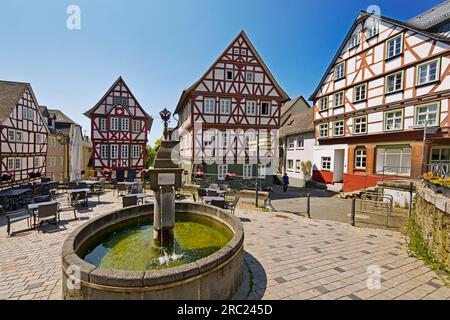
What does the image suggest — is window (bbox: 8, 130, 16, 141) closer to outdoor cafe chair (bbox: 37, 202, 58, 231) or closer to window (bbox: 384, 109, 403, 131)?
outdoor cafe chair (bbox: 37, 202, 58, 231)

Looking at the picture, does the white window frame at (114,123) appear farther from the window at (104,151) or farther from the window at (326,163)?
the window at (326,163)

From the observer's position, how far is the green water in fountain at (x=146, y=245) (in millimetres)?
4469

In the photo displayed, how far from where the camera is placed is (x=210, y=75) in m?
18.4

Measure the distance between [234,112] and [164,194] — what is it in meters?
14.6

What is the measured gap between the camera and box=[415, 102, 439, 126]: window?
1254 cm

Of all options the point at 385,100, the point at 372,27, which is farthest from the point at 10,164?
the point at 372,27

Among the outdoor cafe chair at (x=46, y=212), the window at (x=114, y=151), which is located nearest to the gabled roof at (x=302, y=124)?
the window at (x=114, y=151)

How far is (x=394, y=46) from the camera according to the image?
48.2 ft

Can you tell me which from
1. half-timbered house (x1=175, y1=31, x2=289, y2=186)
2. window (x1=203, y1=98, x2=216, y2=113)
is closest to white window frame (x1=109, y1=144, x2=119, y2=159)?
half-timbered house (x1=175, y1=31, x2=289, y2=186)

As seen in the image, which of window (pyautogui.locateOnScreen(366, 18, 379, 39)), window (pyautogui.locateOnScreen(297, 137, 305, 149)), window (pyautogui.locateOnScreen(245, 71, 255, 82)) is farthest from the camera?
window (pyautogui.locateOnScreen(297, 137, 305, 149))

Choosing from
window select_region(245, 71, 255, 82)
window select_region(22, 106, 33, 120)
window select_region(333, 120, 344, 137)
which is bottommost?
window select_region(333, 120, 344, 137)
